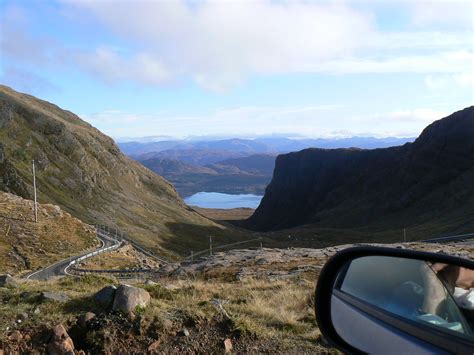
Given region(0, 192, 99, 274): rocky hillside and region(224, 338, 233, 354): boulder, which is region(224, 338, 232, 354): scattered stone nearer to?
region(224, 338, 233, 354): boulder

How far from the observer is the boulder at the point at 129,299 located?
22.4ft

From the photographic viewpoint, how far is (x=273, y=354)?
6312 millimetres

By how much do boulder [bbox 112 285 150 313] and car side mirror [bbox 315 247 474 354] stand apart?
338 cm

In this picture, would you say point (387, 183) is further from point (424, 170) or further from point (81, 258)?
point (81, 258)

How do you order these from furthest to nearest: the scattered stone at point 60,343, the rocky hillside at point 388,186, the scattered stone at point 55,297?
1. the rocky hillside at point 388,186
2. the scattered stone at point 55,297
3. the scattered stone at point 60,343

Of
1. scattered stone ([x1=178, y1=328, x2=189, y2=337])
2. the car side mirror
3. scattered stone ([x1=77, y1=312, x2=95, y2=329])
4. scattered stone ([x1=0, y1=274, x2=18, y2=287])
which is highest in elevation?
the car side mirror

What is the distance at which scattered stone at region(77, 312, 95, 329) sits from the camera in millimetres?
6578

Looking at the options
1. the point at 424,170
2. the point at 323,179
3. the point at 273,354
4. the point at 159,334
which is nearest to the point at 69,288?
the point at 159,334

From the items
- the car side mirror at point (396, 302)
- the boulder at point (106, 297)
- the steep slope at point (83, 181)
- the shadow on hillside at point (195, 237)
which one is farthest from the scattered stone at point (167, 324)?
the shadow on hillside at point (195, 237)

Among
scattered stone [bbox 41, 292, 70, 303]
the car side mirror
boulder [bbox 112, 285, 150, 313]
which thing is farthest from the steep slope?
the car side mirror

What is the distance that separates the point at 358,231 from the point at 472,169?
25.0m

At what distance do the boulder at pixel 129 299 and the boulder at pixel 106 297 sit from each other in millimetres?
176

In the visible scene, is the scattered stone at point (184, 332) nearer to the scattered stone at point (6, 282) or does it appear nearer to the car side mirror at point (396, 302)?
the car side mirror at point (396, 302)

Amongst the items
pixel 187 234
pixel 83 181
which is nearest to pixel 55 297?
pixel 187 234
